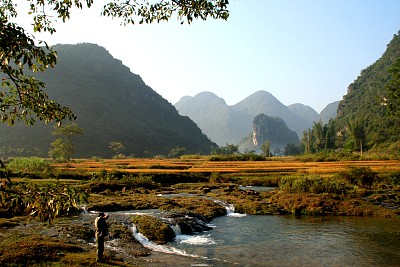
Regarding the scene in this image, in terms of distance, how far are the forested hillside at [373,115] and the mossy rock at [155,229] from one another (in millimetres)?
75369

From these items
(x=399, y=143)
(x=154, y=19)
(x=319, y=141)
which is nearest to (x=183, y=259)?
(x=154, y=19)

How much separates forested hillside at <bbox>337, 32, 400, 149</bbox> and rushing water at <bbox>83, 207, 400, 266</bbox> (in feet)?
215

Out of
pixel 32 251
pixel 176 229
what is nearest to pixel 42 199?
pixel 32 251

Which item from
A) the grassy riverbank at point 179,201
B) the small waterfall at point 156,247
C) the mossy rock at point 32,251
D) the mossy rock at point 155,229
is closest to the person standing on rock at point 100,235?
the grassy riverbank at point 179,201

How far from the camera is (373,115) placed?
14788 centimetres

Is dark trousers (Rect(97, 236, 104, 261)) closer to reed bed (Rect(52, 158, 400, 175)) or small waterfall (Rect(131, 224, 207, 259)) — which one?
small waterfall (Rect(131, 224, 207, 259))

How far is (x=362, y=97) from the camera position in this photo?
18850 cm

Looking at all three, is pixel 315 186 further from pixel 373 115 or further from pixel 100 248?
pixel 373 115

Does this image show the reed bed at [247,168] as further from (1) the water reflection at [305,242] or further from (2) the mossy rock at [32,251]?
(2) the mossy rock at [32,251]

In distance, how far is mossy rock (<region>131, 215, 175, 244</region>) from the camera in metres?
19.9

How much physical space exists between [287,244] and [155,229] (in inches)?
335

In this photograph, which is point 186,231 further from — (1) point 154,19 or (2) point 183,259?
(1) point 154,19

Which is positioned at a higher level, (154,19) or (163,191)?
(154,19)

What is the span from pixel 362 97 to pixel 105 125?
158 m
